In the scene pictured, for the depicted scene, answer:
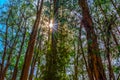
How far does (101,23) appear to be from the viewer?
40.4 ft

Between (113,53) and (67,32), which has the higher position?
(67,32)

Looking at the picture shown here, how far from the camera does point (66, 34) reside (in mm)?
13680

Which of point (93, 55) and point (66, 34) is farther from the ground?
point (66, 34)

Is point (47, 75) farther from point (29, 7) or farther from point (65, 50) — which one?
point (29, 7)

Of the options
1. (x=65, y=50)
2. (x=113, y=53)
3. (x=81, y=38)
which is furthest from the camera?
(x=81, y=38)

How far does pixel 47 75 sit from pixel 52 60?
2.51 feet

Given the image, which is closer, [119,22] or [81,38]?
[119,22]

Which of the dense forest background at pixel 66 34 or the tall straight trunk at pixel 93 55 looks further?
the dense forest background at pixel 66 34

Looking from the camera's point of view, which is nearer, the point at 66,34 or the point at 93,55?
the point at 93,55

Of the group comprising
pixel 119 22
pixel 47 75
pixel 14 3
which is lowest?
pixel 47 75

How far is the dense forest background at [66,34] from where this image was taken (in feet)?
33.7

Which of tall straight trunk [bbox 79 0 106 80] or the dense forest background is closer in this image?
tall straight trunk [bbox 79 0 106 80]

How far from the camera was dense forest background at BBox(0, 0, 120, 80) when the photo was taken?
10.3m

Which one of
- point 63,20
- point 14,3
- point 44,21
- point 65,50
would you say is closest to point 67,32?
point 63,20
